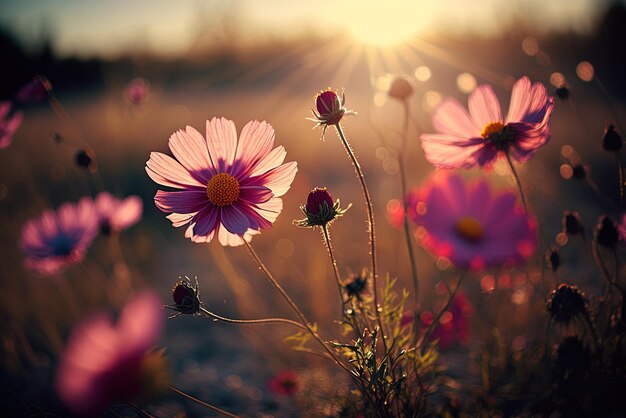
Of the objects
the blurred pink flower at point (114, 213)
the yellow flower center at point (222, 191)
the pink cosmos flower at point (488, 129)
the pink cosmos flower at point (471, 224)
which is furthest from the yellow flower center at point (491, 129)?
the blurred pink flower at point (114, 213)

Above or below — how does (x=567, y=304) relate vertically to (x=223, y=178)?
below

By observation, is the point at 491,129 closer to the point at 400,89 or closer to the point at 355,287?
the point at 400,89

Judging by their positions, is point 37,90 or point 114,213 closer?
point 37,90

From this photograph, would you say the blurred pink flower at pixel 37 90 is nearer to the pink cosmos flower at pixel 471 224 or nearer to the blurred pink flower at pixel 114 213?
the blurred pink flower at pixel 114 213

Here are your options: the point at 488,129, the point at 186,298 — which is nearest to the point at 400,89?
the point at 488,129

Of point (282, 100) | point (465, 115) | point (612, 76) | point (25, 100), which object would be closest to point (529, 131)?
point (465, 115)

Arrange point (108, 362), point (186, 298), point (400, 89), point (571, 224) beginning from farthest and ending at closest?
1. point (400, 89)
2. point (571, 224)
3. point (186, 298)
4. point (108, 362)

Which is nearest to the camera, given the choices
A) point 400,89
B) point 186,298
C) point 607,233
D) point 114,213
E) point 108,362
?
point 108,362
